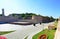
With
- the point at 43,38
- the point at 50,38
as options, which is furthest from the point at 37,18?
the point at 43,38

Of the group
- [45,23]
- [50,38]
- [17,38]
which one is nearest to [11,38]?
[17,38]

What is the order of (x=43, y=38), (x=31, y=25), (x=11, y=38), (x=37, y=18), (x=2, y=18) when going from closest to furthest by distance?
(x=43, y=38) < (x=11, y=38) < (x=37, y=18) < (x=31, y=25) < (x=2, y=18)

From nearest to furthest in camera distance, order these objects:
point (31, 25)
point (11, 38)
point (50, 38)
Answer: point (50, 38)
point (11, 38)
point (31, 25)

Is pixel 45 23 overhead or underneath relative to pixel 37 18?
underneath

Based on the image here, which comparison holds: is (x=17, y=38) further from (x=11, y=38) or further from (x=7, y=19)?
(x=7, y=19)

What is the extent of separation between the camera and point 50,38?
3.37 m

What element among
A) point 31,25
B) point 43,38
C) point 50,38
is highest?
point 43,38

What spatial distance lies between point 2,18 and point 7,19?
1.26 ft

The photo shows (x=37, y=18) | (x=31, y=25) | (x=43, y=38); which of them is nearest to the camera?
(x=43, y=38)

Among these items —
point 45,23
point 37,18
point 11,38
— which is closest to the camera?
point 11,38

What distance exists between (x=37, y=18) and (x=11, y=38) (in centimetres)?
182

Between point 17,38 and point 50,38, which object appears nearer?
point 50,38

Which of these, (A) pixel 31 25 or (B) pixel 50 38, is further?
(A) pixel 31 25

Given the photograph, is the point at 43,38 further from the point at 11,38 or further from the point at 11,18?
the point at 11,18
